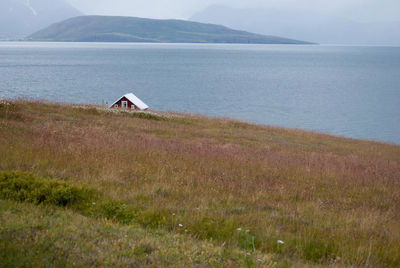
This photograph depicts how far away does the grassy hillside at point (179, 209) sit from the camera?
4926 millimetres

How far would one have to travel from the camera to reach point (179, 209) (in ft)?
23.0

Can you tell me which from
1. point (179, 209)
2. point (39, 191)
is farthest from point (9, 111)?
point (179, 209)

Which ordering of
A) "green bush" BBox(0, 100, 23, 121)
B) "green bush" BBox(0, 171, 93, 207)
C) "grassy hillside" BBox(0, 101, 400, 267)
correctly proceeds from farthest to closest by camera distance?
"green bush" BBox(0, 100, 23, 121) → "green bush" BBox(0, 171, 93, 207) → "grassy hillside" BBox(0, 101, 400, 267)

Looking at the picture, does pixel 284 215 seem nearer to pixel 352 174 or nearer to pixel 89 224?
pixel 89 224

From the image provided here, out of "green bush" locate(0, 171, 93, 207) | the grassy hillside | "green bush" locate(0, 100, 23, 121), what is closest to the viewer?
the grassy hillside

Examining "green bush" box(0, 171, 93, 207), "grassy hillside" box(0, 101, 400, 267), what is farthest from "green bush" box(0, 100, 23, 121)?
"green bush" box(0, 171, 93, 207)

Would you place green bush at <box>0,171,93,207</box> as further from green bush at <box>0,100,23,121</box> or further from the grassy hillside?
green bush at <box>0,100,23,121</box>

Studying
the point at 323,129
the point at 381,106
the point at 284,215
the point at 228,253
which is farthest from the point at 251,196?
the point at 381,106

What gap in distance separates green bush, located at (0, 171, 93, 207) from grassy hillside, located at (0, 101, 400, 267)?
0.07 ft

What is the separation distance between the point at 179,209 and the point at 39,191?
2.62 metres

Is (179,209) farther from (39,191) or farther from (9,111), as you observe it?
(9,111)

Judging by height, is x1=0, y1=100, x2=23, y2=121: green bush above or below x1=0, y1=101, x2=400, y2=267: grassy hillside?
above

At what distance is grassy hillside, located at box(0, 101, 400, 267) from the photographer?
4.93 metres

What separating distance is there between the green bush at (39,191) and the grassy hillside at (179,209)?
2 centimetres
